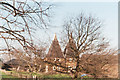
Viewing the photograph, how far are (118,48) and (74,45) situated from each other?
3581mm

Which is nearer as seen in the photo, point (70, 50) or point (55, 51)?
point (55, 51)

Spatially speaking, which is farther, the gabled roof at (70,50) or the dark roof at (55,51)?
the gabled roof at (70,50)

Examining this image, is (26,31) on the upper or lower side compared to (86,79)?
upper

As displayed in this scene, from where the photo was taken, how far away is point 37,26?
4070 mm

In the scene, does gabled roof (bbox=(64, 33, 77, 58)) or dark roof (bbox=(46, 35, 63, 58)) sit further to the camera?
gabled roof (bbox=(64, 33, 77, 58))

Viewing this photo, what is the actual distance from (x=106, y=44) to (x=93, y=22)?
2.37 meters

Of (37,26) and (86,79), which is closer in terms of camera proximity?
(37,26)

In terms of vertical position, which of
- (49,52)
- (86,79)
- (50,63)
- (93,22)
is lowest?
(86,79)

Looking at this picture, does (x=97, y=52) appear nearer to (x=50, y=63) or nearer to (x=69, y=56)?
(x=69, y=56)

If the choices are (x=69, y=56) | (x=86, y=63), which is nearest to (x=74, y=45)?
(x=69, y=56)

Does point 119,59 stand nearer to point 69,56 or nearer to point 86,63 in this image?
point 86,63

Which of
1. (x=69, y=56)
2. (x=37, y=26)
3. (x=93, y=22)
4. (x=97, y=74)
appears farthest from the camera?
(x=93, y=22)

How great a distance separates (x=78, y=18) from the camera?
13375 mm

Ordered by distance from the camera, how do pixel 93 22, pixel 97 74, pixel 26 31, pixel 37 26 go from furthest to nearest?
pixel 93 22 → pixel 97 74 → pixel 37 26 → pixel 26 31
